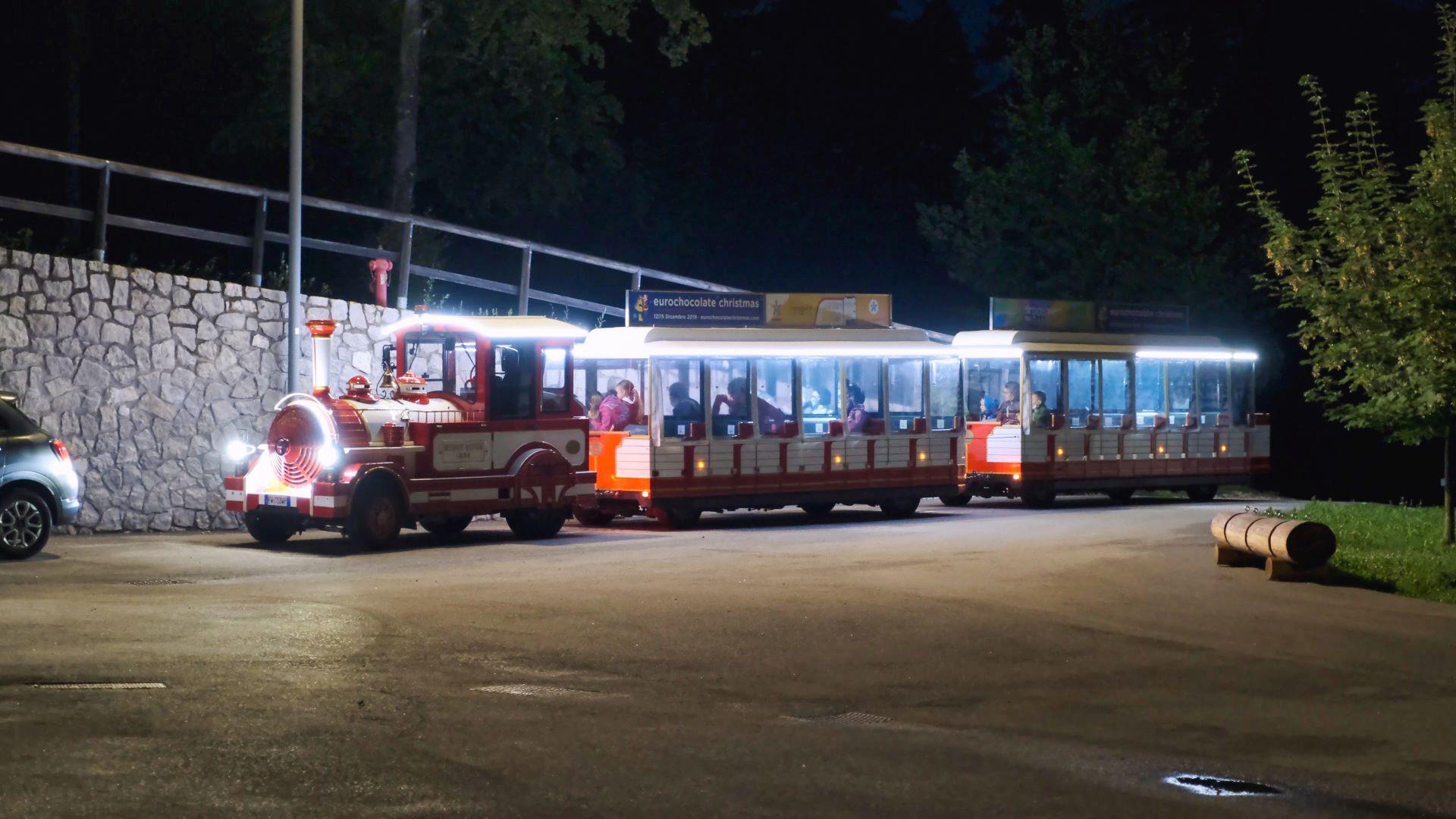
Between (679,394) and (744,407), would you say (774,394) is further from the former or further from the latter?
(679,394)

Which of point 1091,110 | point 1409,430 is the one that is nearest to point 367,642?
point 1409,430

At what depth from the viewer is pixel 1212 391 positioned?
1281 inches

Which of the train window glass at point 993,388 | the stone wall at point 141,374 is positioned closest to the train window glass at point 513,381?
the stone wall at point 141,374

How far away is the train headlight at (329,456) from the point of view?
1953 cm

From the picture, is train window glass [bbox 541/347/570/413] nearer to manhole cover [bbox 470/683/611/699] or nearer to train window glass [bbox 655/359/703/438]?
train window glass [bbox 655/359/703/438]

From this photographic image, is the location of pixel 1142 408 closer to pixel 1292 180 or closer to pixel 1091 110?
pixel 1091 110

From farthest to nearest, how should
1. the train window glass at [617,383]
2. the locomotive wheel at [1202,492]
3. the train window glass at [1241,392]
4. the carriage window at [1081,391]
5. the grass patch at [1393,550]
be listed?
the locomotive wheel at [1202,492] < the train window glass at [1241,392] < the carriage window at [1081,391] < the train window glass at [617,383] < the grass patch at [1393,550]

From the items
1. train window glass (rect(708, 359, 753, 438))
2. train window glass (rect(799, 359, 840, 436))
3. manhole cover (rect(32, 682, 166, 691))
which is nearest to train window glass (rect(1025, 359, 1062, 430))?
train window glass (rect(799, 359, 840, 436))

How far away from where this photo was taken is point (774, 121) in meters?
55.1

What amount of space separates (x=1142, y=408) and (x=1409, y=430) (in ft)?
32.0

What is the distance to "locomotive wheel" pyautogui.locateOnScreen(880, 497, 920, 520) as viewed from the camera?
87.3ft

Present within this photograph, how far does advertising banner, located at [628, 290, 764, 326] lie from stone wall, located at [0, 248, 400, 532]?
4.69 m

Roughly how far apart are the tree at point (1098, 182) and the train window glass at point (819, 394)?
2017cm

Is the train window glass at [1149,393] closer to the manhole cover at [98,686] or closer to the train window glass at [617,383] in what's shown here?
the train window glass at [617,383]
